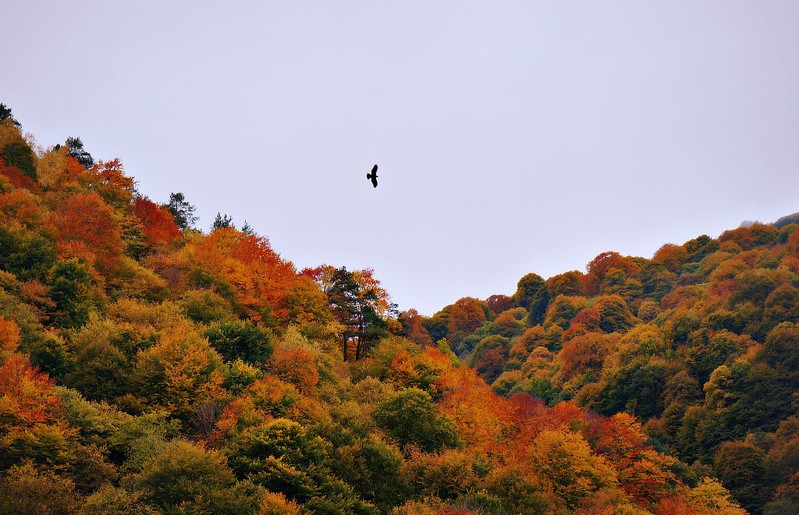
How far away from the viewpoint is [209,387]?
160ft

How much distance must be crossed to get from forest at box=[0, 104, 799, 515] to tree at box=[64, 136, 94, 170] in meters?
0.34

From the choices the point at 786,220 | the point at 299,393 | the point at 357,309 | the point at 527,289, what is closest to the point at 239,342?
the point at 299,393

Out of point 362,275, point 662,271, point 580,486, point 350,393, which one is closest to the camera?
point 580,486

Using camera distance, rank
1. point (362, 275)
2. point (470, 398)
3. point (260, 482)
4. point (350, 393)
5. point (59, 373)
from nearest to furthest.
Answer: point (260, 482) < point (59, 373) < point (350, 393) < point (470, 398) < point (362, 275)

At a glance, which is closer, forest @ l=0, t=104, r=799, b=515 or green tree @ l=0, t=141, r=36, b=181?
forest @ l=0, t=104, r=799, b=515

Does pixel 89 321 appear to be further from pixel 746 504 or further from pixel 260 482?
pixel 746 504

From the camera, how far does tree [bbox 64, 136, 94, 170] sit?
102 metres

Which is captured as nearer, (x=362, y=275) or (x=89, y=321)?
(x=89, y=321)

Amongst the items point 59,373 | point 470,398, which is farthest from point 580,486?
point 59,373

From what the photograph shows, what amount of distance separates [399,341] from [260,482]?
2812 centimetres

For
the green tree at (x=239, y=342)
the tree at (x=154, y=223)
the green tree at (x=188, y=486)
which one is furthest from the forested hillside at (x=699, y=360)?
the tree at (x=154, y=223)

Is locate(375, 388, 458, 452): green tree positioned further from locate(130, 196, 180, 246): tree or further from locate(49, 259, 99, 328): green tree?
locate(130, 196, 180, 246): tree

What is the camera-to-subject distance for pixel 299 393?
5156cm

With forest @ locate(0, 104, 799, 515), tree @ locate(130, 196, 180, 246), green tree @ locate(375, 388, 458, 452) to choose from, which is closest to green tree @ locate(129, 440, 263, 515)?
forest @ locate(0, 104, 799, 515)
